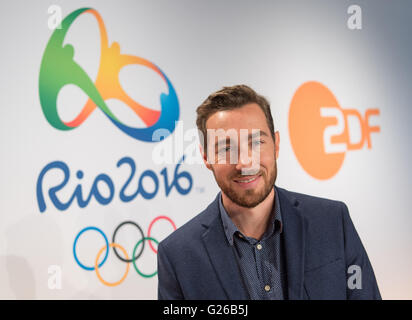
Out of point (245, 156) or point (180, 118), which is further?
point (180, 118)

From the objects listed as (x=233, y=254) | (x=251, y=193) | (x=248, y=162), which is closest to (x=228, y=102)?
(x=248, y=162)

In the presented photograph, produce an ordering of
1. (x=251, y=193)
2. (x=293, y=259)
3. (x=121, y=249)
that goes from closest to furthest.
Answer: (x=293, y=259) → (x=251, y=193) → (x=121, y=249)

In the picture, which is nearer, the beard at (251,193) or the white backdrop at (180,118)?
the beard at (251,193)

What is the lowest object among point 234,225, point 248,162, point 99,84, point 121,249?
point 121,249

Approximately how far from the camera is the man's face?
5.82 feet

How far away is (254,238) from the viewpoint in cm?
180

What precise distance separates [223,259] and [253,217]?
24 cm

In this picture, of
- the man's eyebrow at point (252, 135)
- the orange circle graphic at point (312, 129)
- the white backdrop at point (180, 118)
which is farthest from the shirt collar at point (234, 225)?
the orange circle graphic at point (312, 129)

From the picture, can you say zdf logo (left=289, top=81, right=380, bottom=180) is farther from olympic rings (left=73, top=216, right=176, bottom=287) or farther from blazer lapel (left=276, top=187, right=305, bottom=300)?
olympic rings (left=73, top=216, right=176, bottom=287)

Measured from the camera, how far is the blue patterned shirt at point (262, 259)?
1.71 metres

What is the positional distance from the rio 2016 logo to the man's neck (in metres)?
0.88

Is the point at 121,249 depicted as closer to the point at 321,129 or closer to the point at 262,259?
the point at 262,259

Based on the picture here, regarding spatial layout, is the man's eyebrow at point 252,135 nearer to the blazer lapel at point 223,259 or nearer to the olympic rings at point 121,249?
the blazer lapel at point 223,259

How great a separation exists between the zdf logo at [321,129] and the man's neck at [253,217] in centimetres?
80
